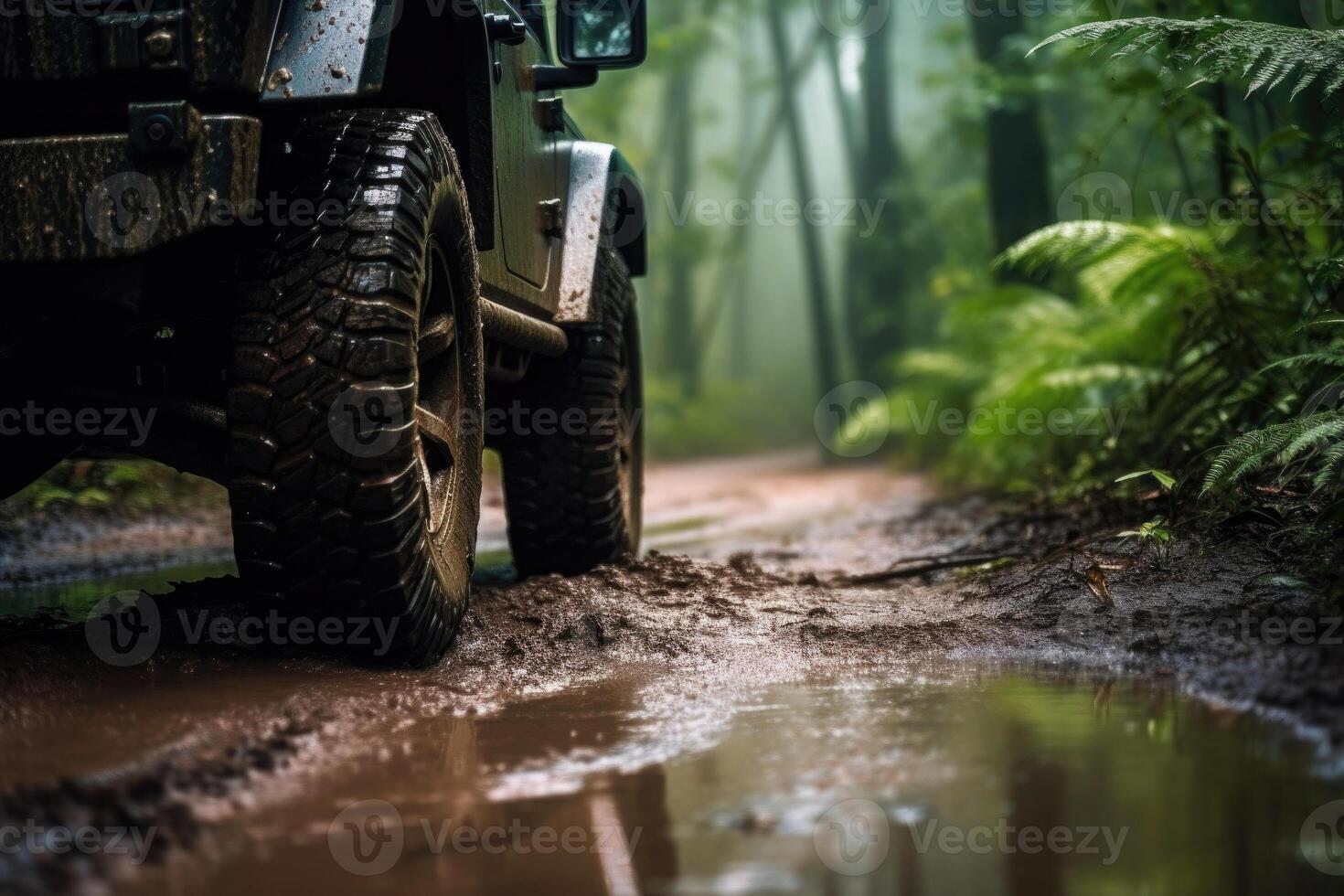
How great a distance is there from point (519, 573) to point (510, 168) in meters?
1.62

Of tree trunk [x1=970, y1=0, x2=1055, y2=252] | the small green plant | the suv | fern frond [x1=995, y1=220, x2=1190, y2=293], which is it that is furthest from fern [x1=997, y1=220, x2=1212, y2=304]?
tree trunk [x1=970, y1=0, x2=1055, y2=252]

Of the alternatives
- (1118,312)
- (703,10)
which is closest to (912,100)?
(703,10)

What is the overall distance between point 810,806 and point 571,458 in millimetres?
2740

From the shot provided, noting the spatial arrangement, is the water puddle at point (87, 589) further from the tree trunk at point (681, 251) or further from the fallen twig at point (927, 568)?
the tree trunk at point (681, 251)

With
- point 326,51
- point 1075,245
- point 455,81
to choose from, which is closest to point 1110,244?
Result: point 1075,245

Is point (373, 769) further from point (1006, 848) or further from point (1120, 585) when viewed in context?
point (1120, 585)

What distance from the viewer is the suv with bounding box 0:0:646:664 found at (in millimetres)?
2420

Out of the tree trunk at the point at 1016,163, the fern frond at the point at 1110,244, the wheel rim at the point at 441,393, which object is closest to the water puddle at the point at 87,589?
the wheel rim at the point at 441,393

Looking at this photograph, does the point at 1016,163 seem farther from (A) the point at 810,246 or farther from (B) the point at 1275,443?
(A) the point at 810,246

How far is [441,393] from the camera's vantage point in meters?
3.28

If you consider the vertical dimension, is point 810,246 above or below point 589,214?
below

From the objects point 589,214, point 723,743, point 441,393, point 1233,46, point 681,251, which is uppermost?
point 1233,46

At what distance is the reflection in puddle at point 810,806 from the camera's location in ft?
5.19

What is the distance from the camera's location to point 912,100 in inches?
1850
